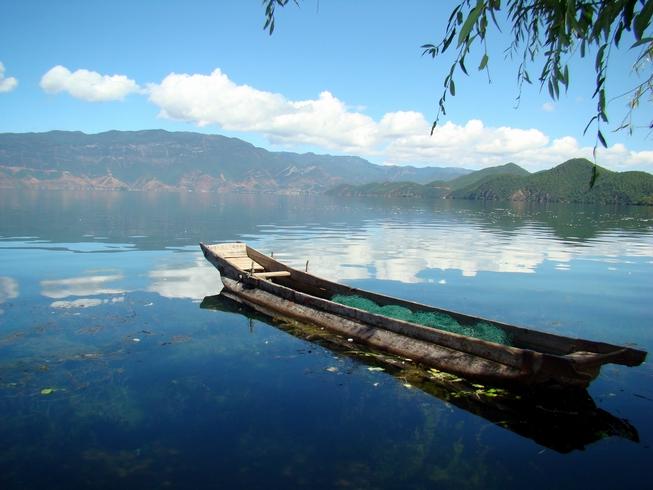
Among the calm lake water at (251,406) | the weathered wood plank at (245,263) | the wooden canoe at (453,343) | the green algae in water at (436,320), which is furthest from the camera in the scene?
the weathered wood plank at (245,263)

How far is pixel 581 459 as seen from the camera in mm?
6863

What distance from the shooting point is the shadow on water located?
7.54m

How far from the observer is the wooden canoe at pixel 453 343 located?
7.81 metres

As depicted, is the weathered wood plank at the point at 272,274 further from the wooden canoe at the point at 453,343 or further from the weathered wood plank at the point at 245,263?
the weathered wood plank at the point at 245,263

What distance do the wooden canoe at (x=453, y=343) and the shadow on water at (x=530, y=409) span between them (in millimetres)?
266

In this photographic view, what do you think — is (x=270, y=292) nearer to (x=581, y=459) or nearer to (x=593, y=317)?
(x=581, y=459)

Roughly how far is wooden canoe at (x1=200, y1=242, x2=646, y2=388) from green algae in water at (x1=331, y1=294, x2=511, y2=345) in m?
0.15

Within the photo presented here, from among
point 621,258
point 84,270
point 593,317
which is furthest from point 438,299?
point 621,258

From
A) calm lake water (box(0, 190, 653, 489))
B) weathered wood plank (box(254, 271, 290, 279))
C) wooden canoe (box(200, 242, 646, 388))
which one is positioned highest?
weathered wood plank (box(254, 271, 290, 279))

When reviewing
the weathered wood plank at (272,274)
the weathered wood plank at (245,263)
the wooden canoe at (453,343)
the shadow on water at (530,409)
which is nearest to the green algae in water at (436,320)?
the wooden canoe at (453,343)

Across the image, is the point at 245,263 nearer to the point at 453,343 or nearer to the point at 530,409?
the point at 453,343

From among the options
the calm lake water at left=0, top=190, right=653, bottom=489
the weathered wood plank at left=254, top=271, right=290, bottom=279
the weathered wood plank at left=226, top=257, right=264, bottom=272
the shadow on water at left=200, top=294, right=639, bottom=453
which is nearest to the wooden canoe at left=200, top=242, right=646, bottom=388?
the weathered wood plank at left=254, top=271, right=290, bottom=279

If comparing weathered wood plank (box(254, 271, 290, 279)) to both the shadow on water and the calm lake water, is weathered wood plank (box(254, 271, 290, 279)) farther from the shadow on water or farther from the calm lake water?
the shadow on water

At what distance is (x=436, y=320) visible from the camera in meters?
A: 11.0
